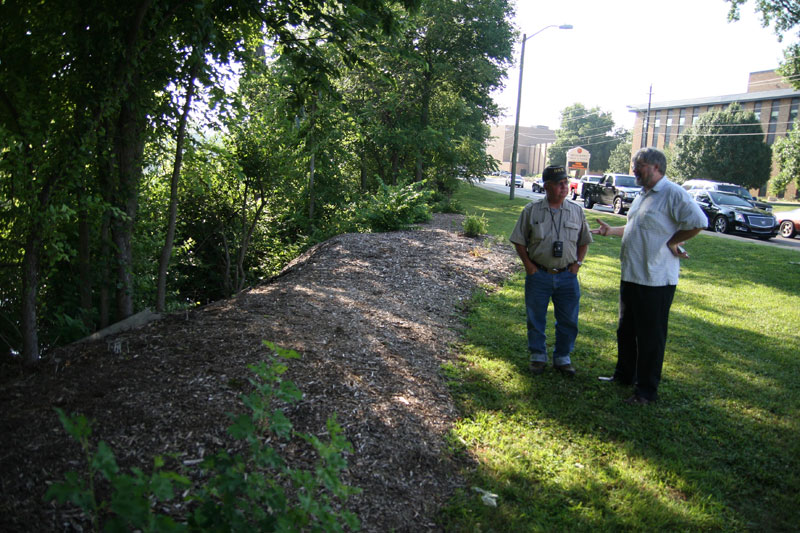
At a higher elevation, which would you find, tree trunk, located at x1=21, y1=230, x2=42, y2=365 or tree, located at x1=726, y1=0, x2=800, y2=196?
tree, located at x1=726, y1=0, x2=800, y2=196

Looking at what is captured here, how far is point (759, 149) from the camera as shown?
4656cm

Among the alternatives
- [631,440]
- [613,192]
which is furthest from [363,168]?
[631,440]

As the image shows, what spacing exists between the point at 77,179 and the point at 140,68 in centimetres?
101

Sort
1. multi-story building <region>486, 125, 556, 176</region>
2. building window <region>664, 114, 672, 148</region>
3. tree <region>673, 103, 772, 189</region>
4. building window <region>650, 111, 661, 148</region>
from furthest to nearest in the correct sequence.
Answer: multi-story building <region>486, 125, 556, 176</region>, building window <region>650, 111, 661, 148</region>, building window <region>664, 114, 672, 148</region>, tree <region>673, 103, 772, 189</region>

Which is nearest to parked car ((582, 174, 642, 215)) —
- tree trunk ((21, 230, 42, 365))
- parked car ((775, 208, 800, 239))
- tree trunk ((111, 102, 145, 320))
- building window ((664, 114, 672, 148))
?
parked car ((775, 208, 800, 239))

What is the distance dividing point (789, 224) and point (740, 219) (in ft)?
10.1

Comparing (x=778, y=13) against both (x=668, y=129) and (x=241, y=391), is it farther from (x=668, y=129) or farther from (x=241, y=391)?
(x=668, y=129)

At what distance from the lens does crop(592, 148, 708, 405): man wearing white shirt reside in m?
4.30

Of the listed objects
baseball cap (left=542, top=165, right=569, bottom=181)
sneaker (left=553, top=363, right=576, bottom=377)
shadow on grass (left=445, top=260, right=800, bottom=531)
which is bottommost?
shadow on grass (left=445, top=260, right=800, bottom=531)

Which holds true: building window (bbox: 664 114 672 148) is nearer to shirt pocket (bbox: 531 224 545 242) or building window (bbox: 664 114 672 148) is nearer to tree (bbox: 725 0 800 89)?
tree (bbox: 725 0 800 89)

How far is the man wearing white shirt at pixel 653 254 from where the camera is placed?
4.30m

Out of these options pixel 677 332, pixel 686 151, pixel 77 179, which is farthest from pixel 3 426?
pixel 686 151

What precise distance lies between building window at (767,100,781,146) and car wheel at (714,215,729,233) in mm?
41734

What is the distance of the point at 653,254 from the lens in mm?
4332
